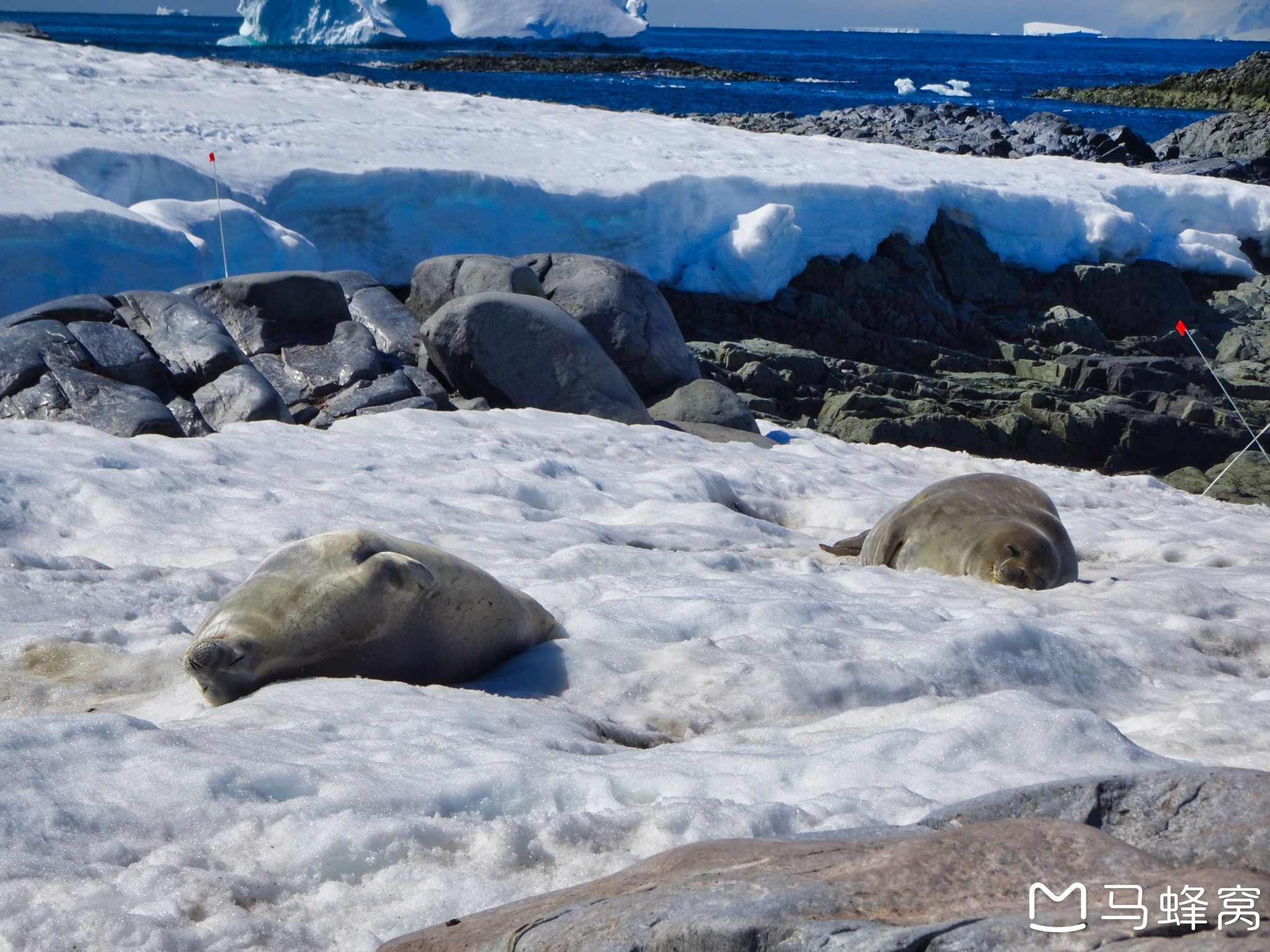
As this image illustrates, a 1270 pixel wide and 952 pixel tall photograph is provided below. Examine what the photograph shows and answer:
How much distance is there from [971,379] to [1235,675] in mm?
8105

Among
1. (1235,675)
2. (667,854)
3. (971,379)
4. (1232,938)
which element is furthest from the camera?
(971,379)

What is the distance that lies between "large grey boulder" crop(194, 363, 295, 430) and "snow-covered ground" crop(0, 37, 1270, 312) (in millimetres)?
2460

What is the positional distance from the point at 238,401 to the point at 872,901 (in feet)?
20.2

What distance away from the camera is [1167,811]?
201 cm

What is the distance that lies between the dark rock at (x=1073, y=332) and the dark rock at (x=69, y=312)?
10286 mm

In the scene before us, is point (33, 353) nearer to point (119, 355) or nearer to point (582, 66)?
point (119, 355)

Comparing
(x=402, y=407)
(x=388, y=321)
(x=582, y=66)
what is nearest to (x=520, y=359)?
(x=402, y=407)

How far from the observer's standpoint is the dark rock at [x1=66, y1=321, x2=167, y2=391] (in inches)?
273

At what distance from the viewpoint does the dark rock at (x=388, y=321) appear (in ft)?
29.0

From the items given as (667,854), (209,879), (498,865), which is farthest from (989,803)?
(209,879)

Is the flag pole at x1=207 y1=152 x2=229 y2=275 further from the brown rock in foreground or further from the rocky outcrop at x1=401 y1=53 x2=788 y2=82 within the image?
the rocky outcrop at x1=401 y1=53 x2=788 y2=82

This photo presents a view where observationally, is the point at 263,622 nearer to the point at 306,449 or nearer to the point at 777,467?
the point at 306,449

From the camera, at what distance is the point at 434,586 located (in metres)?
3.46

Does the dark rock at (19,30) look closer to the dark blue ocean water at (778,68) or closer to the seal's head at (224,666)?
the dark blue ocean water at (778,68)
